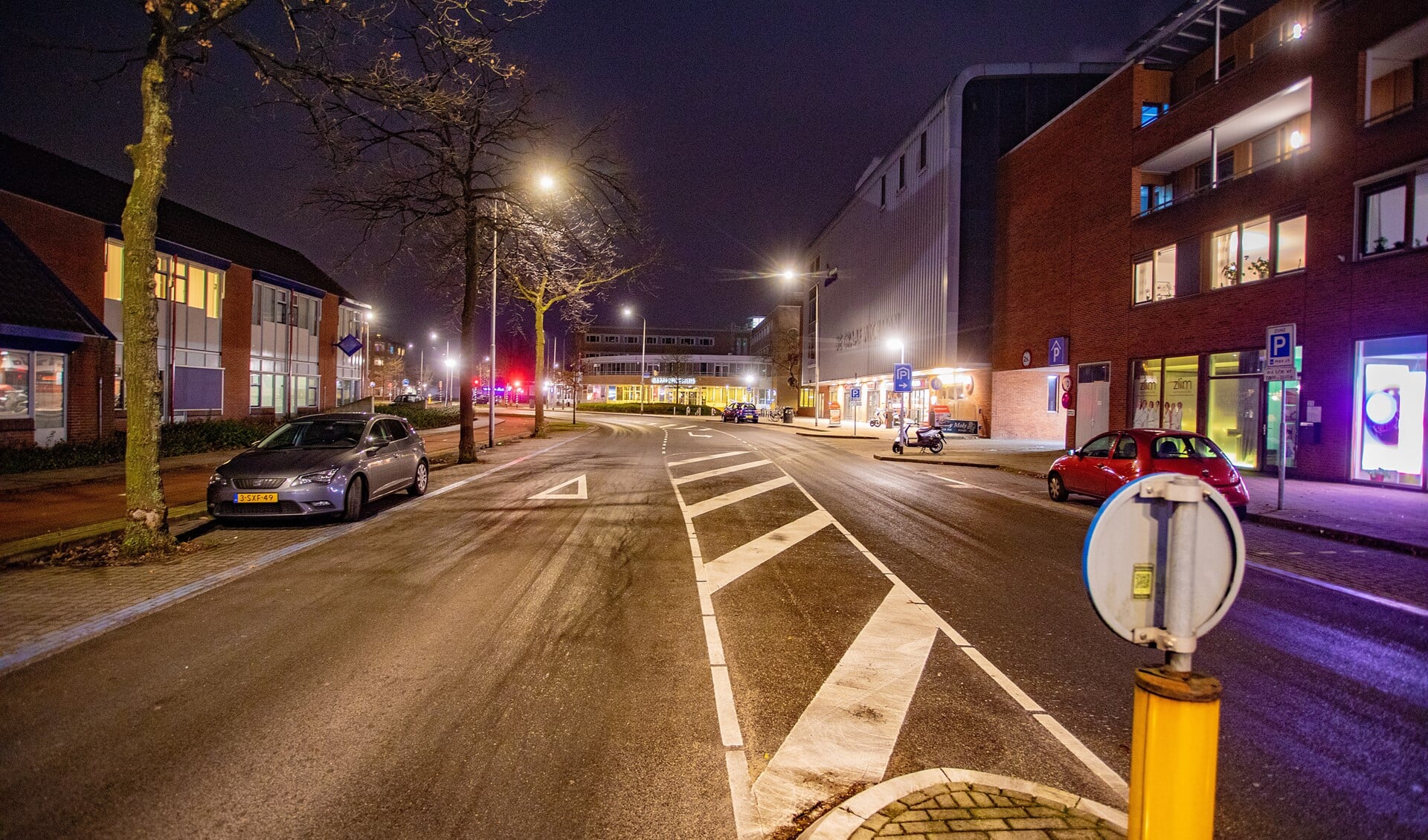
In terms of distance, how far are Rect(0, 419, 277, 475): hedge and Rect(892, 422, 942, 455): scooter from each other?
21277mm

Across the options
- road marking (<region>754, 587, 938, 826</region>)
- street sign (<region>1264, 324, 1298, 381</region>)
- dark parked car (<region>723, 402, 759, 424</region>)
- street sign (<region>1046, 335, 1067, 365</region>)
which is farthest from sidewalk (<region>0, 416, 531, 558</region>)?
dark parked car (<region>723, 402, 759, 424</region>)

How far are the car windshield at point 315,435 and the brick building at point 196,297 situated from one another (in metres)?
5.12

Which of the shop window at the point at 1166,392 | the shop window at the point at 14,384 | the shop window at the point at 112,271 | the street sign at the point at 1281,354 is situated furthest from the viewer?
the shop window at the point at 112,271

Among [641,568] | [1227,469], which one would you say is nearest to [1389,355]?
[1227,469]

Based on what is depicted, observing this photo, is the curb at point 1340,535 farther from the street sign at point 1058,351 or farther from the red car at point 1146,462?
the street sign at point 1058,351

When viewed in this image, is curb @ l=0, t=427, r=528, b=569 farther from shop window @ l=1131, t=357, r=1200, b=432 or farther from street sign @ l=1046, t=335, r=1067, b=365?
street sign @ l=1046, t=335, r=1067, b=365

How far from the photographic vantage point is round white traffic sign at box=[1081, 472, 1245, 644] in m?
2.16

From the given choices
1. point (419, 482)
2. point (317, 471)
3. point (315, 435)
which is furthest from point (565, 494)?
point (317, 471)

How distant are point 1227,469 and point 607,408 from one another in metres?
76.7

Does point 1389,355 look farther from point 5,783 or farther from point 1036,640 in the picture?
point 5,783

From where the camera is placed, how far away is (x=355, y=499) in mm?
10062

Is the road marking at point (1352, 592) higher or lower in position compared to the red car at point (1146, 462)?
lower

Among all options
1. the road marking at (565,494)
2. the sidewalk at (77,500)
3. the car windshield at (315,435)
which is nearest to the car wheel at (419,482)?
the car windshield at (315,435)

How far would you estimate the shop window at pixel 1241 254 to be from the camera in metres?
18.5
